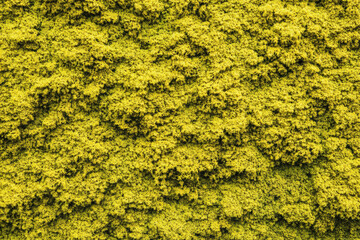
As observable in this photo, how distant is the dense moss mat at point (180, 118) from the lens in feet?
4.55

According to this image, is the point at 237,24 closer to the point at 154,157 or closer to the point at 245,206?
the point at 154,157

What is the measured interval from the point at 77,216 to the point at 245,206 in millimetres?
832

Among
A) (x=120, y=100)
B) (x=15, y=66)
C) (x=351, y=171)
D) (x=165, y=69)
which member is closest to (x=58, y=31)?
(x=15, y=66)

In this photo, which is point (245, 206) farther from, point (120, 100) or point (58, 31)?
point (58, 31)

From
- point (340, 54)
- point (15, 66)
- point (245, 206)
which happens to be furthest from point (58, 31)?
point (340, 54)

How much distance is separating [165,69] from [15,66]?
717 millimetres

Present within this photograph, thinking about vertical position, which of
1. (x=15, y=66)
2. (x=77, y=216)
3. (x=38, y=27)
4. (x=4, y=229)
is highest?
(x=38, y=27)

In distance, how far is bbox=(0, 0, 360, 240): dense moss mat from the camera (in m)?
1.39

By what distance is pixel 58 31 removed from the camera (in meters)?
1.43

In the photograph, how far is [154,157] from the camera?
141 centimetres

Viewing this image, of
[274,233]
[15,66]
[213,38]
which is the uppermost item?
[213,38]

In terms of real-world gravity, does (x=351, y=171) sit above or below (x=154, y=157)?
above

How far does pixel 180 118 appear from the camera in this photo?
144 centimetres

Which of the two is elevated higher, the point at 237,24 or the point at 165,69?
the point at 237,24
